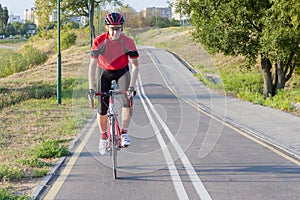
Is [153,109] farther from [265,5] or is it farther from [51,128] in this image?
[265,5]

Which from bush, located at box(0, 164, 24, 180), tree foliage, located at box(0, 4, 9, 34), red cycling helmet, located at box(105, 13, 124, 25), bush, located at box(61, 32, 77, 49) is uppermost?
tree foliage, located at box(0, 4, 9, 34)

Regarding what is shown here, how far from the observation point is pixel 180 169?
8.15 m

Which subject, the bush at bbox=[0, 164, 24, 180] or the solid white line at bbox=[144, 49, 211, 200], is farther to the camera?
the bush at bbox=[0, 164, 24, 180]

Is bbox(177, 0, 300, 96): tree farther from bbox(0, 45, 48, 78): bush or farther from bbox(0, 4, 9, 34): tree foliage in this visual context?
bbox(0, 4, 9, 34): tree foliage

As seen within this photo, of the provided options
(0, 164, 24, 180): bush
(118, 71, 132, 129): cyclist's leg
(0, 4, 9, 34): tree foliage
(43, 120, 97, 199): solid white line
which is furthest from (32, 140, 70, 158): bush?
(0, 4, 9, 34): tree foliage

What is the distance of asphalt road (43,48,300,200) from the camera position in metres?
6.71

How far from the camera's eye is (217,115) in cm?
1655

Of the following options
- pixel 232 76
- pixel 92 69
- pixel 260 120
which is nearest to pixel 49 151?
pixel 92 69

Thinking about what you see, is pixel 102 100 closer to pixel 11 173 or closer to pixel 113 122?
pixel 113 122

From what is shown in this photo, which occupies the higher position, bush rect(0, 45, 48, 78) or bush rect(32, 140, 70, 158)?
bush rect(0, 45, 48, 78)

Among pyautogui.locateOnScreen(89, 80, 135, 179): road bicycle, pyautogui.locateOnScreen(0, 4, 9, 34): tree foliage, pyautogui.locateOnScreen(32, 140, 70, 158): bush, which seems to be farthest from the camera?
pyautogui.locateOnScreen(0, 4, 9, 34): tree foliage

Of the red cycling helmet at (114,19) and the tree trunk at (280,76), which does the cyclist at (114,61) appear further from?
the tree trunk at (280,76)

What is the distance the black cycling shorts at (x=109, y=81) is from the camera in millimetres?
7754

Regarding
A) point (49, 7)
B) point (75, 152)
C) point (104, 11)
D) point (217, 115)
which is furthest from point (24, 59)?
point (75, 152)
